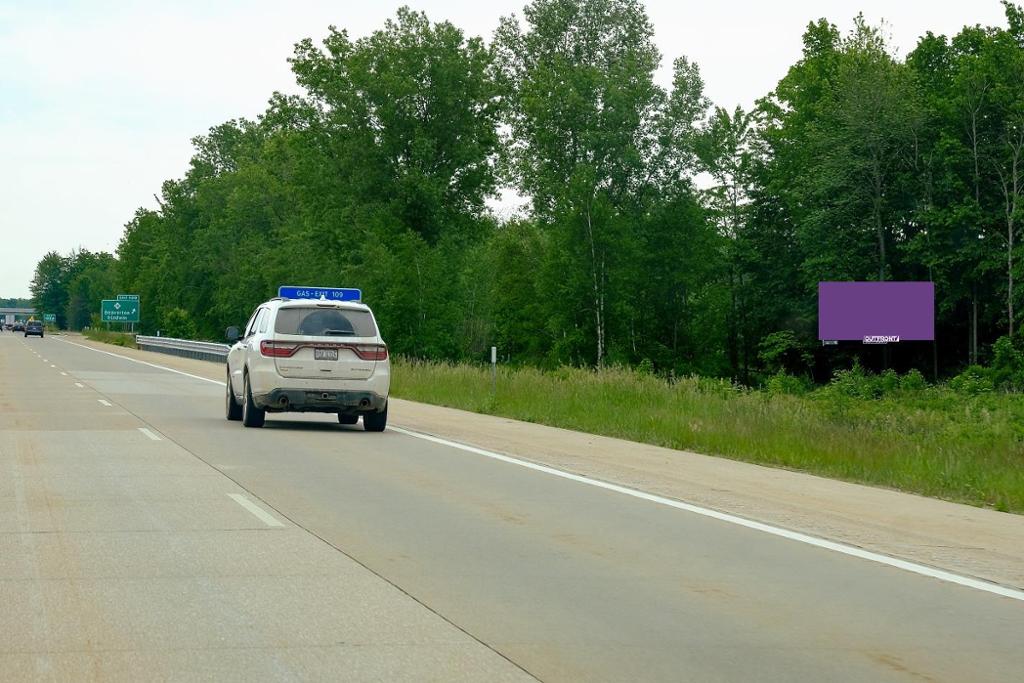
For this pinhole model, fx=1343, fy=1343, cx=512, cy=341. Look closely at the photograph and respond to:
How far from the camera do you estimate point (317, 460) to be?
16.3 meters

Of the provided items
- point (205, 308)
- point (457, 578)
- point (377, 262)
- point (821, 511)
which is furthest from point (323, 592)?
point (205, 308)

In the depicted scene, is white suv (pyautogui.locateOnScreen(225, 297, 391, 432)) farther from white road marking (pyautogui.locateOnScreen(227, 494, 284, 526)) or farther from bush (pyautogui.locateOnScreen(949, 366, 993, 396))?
bush (pyautogui.locateOnScreen(949, 366, 993, 396))

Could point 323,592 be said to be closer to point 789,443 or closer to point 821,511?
point 821,511

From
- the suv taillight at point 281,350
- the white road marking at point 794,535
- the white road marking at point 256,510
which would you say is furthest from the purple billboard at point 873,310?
the white road marking at point 256,510

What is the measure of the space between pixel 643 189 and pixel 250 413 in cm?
4790

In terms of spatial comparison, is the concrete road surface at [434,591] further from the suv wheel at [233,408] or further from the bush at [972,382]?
the bush at [972,382]

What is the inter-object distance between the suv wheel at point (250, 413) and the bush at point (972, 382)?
39.0m

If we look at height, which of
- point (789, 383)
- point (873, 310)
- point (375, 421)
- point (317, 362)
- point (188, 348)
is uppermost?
point (873, 310)

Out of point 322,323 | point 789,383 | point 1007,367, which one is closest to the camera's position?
point 322,323

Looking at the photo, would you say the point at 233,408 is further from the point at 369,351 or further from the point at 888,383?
the point at 888,383

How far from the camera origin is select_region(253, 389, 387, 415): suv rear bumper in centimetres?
2020

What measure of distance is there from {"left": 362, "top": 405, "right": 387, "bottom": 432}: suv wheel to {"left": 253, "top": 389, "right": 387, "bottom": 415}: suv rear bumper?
43 centimetres

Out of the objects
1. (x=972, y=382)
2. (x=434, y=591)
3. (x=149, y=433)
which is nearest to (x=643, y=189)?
(x=972, y=382)

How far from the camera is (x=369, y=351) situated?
20.5 m
